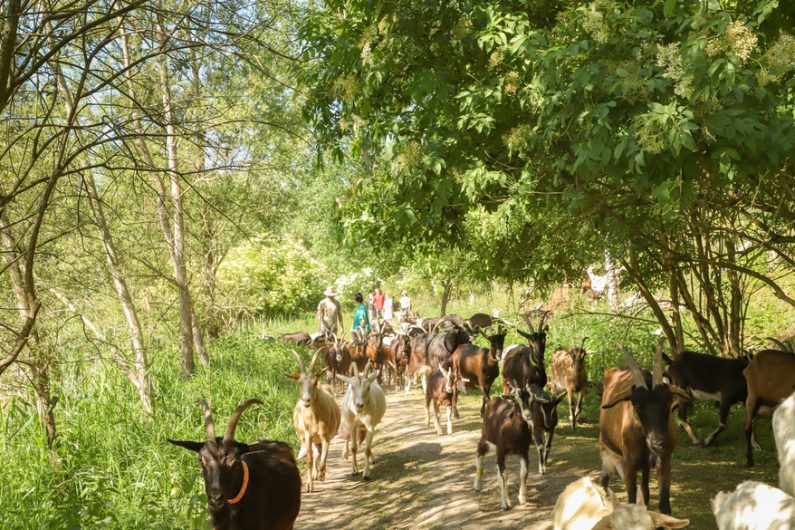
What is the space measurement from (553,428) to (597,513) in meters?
3.51

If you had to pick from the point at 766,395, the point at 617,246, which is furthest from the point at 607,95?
the point at 766,395

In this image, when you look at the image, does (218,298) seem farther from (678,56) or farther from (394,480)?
(678,56)

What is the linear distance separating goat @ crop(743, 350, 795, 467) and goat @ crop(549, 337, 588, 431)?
3.31 meters

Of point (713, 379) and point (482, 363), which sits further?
point (482, 363)

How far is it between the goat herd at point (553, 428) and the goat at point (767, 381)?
13mm

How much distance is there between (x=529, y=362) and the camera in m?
12.6

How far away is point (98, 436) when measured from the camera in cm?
845

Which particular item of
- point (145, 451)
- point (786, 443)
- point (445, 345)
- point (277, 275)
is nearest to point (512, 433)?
point (786, 443)

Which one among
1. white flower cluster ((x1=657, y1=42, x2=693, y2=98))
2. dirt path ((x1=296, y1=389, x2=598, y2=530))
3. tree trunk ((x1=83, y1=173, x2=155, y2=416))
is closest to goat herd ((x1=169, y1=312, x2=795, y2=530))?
dirt path ((x1=296, y1=389, x2=598, y2=530))

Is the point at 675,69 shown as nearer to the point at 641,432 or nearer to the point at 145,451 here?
the point at 641,432

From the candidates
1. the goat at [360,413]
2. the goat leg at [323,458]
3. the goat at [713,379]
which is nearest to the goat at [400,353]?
the goat at [360,413]

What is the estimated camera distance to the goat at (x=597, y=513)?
490 centimetres

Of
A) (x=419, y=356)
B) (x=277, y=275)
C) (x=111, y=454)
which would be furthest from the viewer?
(x=277, y=275)

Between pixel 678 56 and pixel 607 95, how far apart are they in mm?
696
